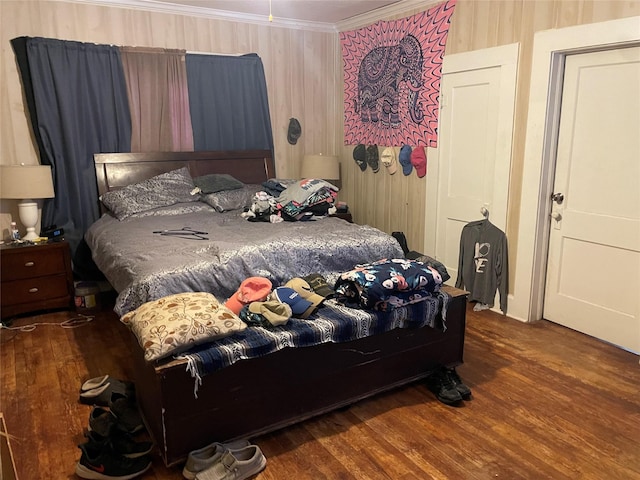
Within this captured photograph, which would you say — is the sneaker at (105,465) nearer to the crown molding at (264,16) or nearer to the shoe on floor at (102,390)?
the shoe on floor at (102,390)

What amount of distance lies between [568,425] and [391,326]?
0.94m

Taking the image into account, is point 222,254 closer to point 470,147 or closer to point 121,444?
point 121,444

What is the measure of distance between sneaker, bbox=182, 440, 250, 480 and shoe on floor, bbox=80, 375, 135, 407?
67 cm

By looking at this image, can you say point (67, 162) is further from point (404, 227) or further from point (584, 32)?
point (584, 32)

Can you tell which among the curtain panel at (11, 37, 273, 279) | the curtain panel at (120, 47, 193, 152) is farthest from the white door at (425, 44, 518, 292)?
the curtain panel at (120, 47, 193, 152)

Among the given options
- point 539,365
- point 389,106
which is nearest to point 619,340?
point 539,365

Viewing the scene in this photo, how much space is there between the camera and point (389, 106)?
4.61 meters

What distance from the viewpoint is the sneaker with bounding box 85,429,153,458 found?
206cm

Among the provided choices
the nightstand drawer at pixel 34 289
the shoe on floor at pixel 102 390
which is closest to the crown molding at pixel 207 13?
the nightstand drawer at pixel 34 289

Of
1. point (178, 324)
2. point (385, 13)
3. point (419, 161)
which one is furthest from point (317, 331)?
point (385, 13)

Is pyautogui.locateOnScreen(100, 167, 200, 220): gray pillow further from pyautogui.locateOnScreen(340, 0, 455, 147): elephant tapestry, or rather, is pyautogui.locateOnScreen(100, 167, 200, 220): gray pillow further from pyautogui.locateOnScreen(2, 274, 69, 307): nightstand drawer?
pyautogui.locateOnScreen(340, 0, 455, 147): elephant tapestry

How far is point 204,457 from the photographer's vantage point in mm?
2057

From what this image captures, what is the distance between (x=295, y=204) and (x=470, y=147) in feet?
4.68

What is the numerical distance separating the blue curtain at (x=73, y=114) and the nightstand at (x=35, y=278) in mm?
361
